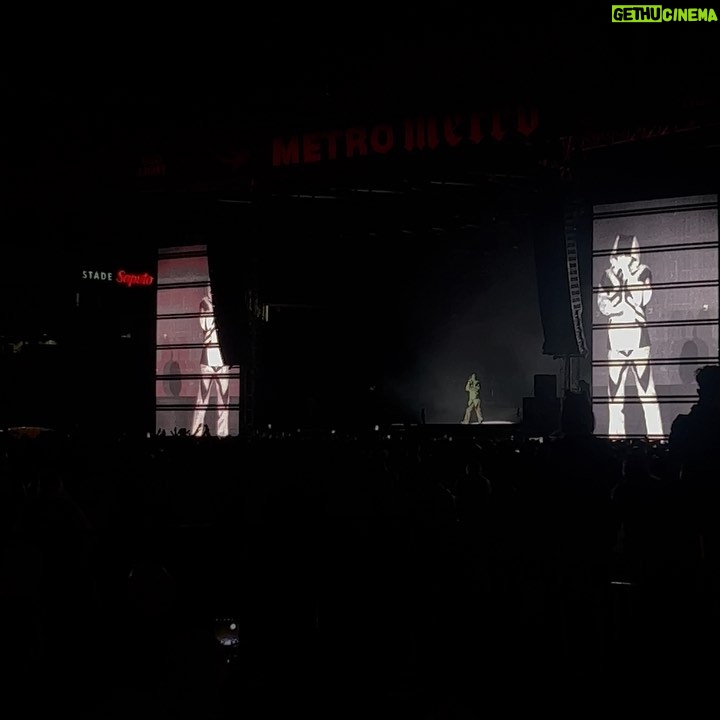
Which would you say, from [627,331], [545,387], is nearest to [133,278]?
[545,387]

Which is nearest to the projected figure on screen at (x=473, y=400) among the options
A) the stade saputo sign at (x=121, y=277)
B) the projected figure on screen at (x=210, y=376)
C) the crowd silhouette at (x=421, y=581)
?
the projected figure on screen at (x=210, y=376)

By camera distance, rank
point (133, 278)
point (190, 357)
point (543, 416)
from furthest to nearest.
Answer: point (133, 278) → point (190, 357) → point (543, 416)

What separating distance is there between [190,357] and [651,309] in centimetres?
990

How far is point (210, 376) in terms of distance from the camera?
20.6 meters

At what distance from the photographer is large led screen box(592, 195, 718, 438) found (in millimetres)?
16125

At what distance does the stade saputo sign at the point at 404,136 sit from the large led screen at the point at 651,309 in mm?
4359

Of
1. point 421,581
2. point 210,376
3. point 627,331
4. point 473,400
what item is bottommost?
point 421,581

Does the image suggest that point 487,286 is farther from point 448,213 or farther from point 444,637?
point 444,637

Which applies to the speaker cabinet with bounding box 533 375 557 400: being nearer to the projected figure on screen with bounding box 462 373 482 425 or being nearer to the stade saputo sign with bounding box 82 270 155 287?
the projected figure on screen with bounding box 462 373 482 425

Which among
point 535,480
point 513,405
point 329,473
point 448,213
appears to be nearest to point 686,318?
point 448,213

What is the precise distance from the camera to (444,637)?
19.9ft

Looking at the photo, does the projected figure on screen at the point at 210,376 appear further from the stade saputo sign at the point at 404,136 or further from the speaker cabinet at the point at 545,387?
the speaker cabinet at the point at 545,387

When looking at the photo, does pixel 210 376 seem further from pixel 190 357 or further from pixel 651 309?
pixel 651 309

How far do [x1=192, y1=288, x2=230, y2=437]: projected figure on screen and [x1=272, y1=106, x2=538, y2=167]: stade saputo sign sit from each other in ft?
20.6
